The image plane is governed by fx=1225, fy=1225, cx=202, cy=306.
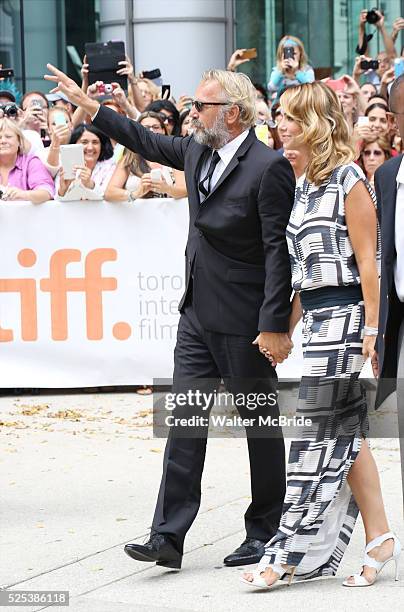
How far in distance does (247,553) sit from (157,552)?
0.46 metres

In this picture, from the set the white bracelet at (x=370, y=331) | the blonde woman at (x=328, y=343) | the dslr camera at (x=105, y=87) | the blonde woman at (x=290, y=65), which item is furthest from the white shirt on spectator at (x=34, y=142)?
the white bracelet at (x=370, y=331)

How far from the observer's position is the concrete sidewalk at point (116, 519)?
15.4ft

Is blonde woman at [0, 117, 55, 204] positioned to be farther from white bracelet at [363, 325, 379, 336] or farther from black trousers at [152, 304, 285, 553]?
white bracelet at [363, 325, 379, 336]

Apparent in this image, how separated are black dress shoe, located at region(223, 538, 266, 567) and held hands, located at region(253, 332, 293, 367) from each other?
85cm

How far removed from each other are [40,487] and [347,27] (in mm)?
16396

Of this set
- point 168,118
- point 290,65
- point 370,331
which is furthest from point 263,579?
point 290,65

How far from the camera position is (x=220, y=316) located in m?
5.11

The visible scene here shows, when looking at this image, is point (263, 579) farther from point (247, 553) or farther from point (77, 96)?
point (77, 96)

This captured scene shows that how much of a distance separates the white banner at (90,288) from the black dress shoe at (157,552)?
4157mm

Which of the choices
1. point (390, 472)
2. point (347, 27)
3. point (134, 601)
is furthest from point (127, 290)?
point (347, 27)

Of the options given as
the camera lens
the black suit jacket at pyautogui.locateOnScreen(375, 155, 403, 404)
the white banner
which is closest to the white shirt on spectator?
the white banner

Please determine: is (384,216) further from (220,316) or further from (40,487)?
(40,487)

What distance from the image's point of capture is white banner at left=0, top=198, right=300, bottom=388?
9148mm

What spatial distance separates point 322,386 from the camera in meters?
4.77
